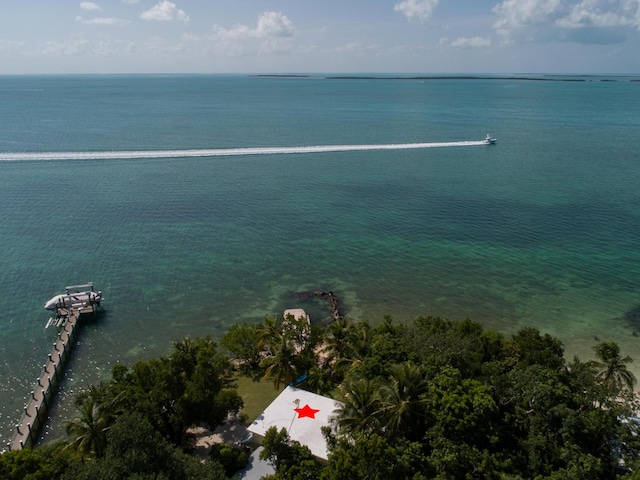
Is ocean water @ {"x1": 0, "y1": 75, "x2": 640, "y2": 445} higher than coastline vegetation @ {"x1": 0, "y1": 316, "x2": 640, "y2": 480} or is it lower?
lower

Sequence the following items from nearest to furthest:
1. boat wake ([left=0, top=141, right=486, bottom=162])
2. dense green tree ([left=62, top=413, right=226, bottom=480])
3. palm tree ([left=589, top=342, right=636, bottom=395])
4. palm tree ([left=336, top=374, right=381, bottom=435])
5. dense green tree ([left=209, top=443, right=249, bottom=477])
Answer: dense green tree ([left=62, top=413, right=226, bottom=480]) → dense green tree ([left=209, top=443, right=249, bottom=477]) → palm tree ([left=336, top=374, right=381, bottom=435]) → palm tree ([left=589, top=342, right=636, bottom=395]) → boat wake ([left=0, top=141, right=486, bottom=162])

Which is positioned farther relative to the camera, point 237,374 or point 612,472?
point 237,374

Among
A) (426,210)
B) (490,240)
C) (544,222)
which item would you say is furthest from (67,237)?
(544,222)

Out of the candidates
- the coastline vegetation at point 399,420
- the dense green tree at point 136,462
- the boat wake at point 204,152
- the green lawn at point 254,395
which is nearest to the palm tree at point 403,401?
the coastline vegetation at point 399,420

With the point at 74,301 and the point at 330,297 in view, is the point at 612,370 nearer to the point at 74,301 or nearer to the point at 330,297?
the point at 330,297

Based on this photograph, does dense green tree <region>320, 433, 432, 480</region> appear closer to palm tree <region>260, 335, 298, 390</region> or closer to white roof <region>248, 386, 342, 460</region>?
white roof <region>248, 386, 342, 460</region>

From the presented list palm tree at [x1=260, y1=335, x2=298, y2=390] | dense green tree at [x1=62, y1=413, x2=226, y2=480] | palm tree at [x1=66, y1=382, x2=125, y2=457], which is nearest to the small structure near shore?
palm tree at [x1=260, y1=335, x2=298, y2=390]

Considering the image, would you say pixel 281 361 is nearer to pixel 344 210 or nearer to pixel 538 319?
pixel 538 319

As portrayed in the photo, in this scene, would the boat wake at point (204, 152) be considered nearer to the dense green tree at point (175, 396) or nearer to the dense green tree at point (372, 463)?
the dense green tree at point (175, 396)
